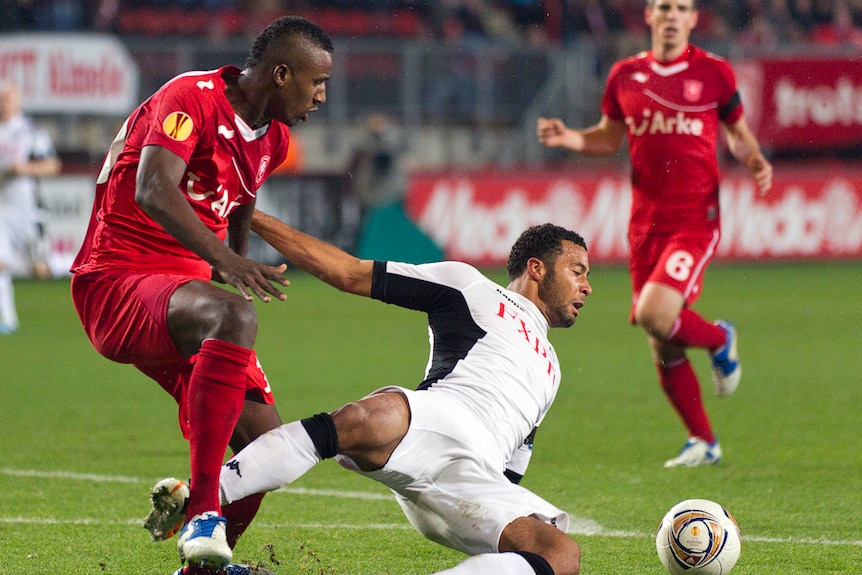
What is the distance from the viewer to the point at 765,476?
641cm

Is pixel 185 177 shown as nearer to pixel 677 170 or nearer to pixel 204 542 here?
pixel 204 542

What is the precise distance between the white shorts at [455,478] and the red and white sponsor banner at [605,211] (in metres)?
13.8

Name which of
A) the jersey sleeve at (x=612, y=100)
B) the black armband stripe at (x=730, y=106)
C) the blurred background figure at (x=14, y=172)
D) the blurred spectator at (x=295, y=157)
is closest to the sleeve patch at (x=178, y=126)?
the jersey sleeve at (x=612, y=100)

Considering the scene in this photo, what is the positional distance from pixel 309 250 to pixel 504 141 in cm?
1544

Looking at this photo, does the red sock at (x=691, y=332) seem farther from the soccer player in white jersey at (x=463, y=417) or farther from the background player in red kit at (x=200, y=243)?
the background player in red kit at (x=200, y=243)

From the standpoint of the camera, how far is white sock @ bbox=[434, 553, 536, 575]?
3.77 metres

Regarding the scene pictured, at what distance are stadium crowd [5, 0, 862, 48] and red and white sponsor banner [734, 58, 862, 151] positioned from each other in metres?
0.70

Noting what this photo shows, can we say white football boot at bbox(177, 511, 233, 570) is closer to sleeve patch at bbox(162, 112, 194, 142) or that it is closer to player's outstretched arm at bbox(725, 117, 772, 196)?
sleeve patch at bbox(162, 112, 194, 142)

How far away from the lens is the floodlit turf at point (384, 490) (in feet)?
16.0

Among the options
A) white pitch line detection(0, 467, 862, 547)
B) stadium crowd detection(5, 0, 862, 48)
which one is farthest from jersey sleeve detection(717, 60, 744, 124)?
stadium crowd detection(5, 0, 862, 48)

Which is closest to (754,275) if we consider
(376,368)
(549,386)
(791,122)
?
(791,122)

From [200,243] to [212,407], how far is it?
1.63ft

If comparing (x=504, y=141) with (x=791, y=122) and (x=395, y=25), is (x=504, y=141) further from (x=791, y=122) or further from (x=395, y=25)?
(x=791, y=122)

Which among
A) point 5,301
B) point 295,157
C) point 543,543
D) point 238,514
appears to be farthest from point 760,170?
point 295,157
